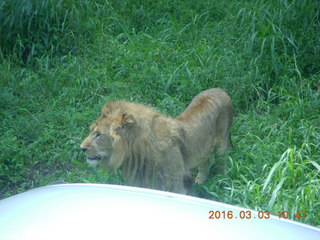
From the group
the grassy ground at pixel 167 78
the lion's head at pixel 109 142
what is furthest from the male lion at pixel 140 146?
the grassy ground at pixel 167 78

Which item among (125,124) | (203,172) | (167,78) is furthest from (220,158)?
(167,78)

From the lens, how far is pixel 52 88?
6.90 meters

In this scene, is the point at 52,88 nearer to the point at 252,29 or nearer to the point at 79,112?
the point at 79,112

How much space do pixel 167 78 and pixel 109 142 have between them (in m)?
2.43

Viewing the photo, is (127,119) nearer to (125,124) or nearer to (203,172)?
(125,124)

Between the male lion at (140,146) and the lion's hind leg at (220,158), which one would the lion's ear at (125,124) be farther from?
the lion's hind leg at (220,158)

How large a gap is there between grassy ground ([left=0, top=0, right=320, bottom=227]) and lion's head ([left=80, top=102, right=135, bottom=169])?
52cm

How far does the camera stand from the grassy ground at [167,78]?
4.96 m

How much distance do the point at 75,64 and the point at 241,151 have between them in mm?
2921

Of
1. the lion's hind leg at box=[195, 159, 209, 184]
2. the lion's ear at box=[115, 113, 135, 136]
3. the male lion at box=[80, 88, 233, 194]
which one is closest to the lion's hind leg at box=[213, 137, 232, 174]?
the lion's hind leg at box=[195, 159, 209, 184]

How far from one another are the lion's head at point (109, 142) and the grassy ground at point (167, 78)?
52 cm

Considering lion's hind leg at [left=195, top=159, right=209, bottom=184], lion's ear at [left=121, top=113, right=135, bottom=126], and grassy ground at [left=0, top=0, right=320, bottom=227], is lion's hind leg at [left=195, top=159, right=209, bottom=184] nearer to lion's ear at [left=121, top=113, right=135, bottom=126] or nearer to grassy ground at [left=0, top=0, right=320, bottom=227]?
grassy ground at [left=0, top=0, right=320, bottom=227]

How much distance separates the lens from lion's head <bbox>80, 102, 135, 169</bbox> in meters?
4.46

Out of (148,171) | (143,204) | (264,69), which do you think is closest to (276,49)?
(264,69)
